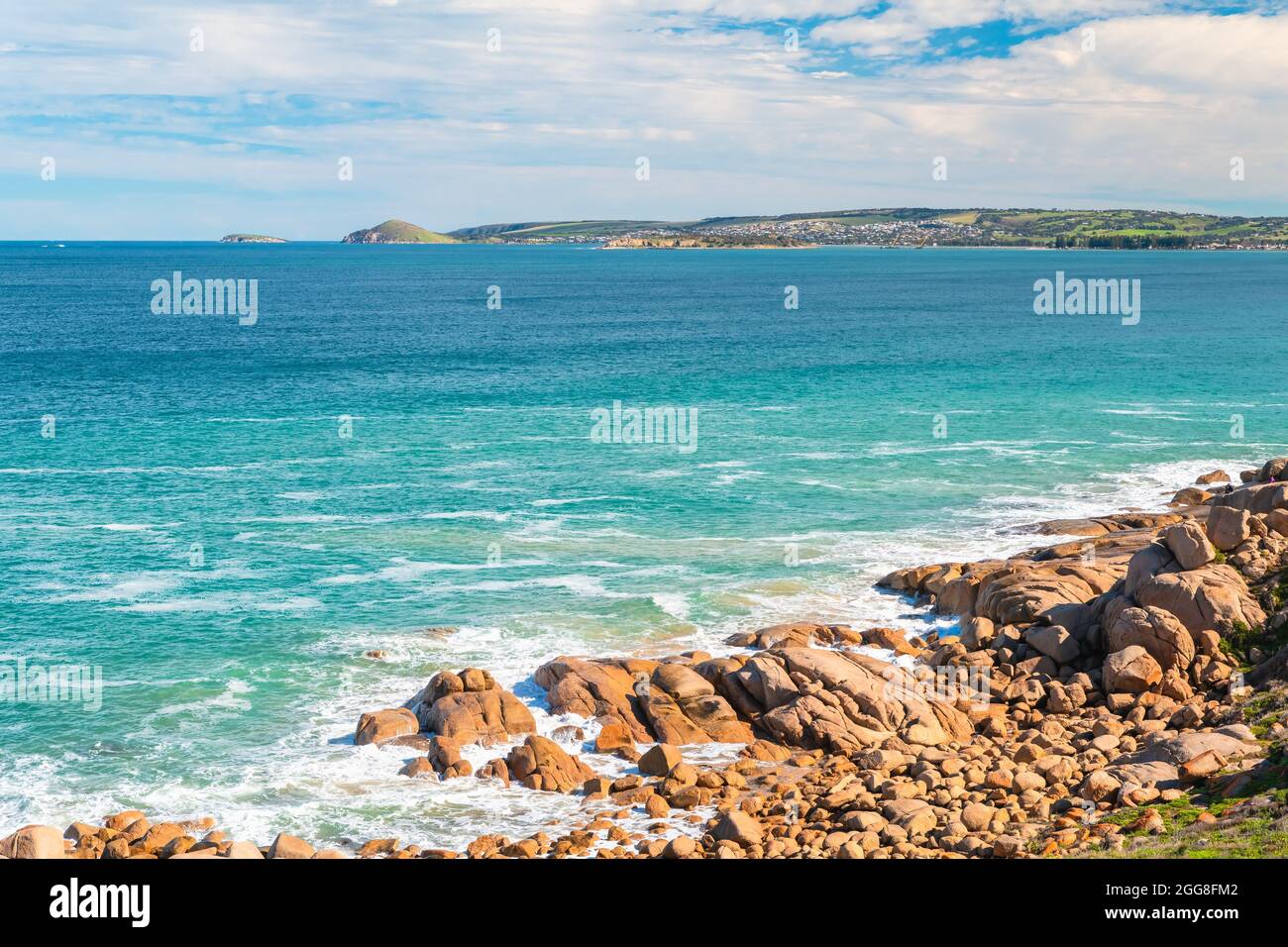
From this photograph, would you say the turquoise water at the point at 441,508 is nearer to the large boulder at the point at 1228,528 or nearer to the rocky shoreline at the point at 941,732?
the rocky shoreline at the point at 941,732

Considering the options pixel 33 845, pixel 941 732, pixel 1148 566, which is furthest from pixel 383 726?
pixel 1148 566

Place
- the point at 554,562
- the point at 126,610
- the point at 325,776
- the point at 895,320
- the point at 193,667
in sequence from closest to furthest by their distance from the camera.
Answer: the point at 325,776 < the point at 193,667 < the point at 126,610 < the point at 554,562 < the point at 895,320

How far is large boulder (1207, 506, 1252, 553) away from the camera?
39.8m

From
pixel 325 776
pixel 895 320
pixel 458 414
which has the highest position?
pixel 895 320

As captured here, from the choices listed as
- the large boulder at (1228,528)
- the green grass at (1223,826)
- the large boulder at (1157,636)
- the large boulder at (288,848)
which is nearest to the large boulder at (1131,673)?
the large boulder at (1157,636)

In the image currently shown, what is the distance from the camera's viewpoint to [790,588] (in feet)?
152

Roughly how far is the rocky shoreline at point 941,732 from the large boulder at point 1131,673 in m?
0.07

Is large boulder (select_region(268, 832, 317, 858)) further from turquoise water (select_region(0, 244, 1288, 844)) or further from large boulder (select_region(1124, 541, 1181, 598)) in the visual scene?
large boulder (select_region(1124, 541, 1181, 598))

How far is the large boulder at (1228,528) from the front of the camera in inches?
1566

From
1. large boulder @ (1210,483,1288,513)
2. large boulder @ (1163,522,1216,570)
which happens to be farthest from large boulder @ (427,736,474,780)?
large boulder @ (1210,483,1288,513)
